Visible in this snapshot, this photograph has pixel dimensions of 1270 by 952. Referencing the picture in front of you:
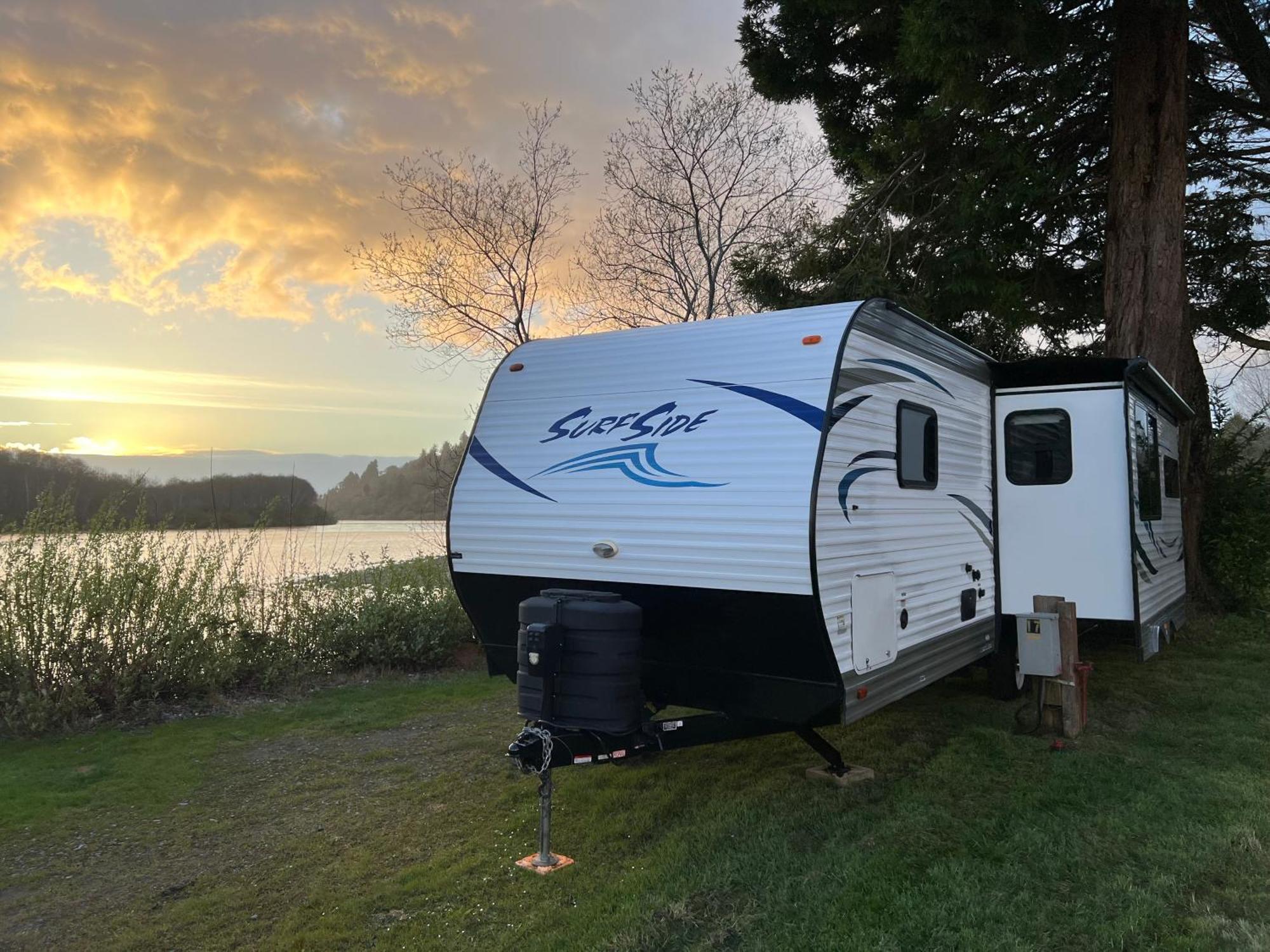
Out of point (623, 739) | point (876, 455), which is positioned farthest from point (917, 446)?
point (623, 739)

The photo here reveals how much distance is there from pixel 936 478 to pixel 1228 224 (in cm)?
887

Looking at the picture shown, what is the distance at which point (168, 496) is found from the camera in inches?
325

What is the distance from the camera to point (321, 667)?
28.1 feet

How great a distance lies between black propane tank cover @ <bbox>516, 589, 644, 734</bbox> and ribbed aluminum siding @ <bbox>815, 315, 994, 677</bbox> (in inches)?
39.3

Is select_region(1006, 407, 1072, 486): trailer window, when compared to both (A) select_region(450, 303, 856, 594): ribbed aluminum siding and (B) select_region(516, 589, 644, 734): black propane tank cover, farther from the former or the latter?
(B) select_region(516, 589, 644, 734): black propane tank cover

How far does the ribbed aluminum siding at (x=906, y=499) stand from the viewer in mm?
4297

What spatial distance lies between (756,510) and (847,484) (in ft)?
1.77

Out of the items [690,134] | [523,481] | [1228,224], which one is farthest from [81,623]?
[1228,224]

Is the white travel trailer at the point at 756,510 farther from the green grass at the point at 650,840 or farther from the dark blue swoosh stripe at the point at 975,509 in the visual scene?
the green grass at the point at 650,840

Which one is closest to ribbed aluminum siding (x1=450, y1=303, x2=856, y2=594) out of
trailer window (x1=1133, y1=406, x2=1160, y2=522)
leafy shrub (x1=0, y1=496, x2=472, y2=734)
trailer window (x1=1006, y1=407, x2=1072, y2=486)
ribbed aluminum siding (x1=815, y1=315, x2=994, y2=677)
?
ribbed aluminum siding (x1=815, y1=315, x2=994, y2=677)

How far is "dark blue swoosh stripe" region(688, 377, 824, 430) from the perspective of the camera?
4.29 m

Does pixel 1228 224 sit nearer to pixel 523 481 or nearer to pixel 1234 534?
pixel 1234 534

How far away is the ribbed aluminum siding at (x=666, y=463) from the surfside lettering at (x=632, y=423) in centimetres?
3

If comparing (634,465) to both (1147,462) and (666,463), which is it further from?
(1147,462)
